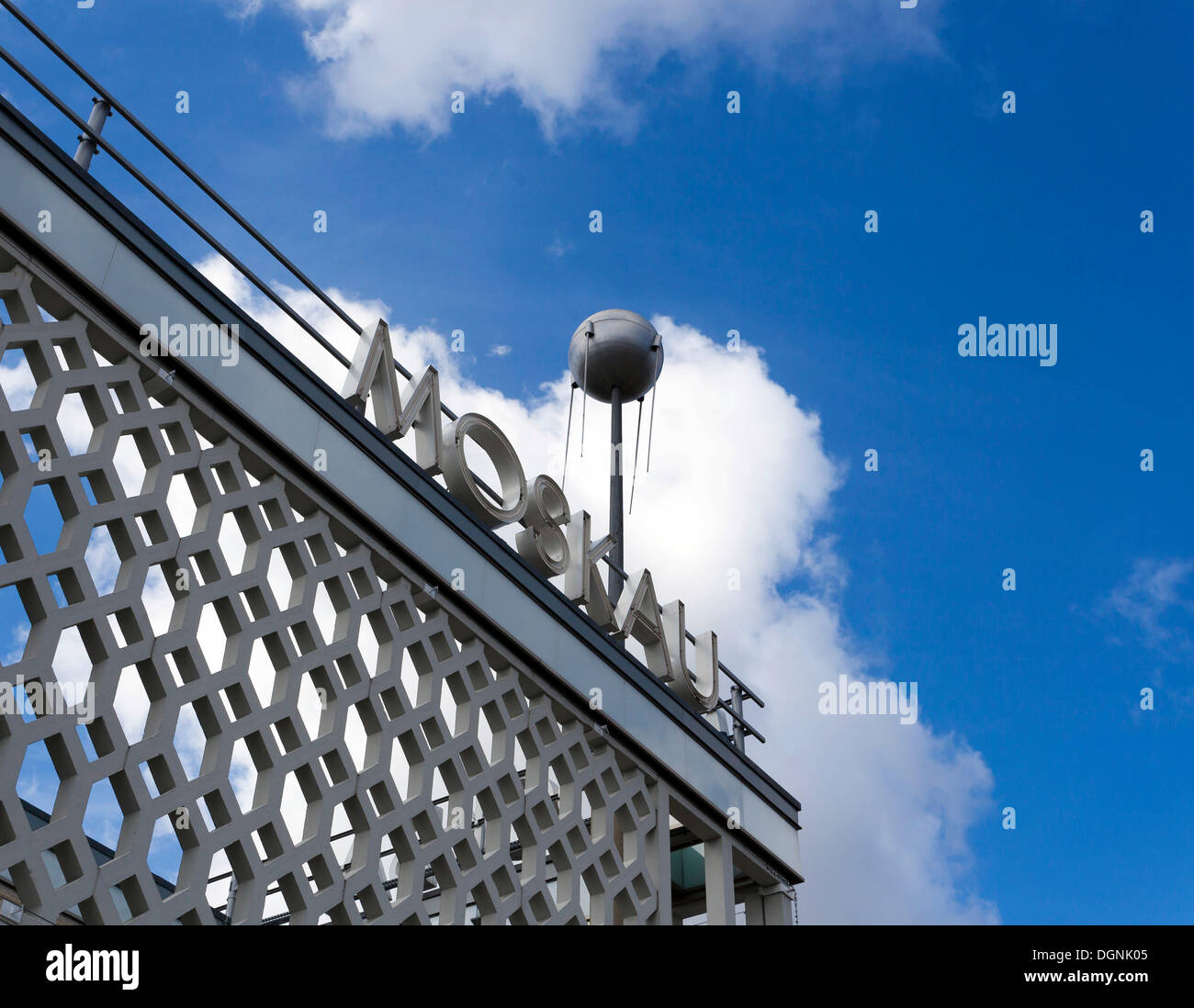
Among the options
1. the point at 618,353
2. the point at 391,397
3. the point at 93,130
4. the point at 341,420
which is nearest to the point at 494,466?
the point at 391,397

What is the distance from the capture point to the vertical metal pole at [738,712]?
898cm

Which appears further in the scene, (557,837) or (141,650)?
(557,837)

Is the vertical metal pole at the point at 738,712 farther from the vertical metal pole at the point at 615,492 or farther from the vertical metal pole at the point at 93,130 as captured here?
the vertical metal pole at the point at 93,130

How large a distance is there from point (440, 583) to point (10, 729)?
104 inches

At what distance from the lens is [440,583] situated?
655 centimetres

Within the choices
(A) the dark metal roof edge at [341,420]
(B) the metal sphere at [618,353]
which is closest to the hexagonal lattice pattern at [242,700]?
(A) the dark metal roof edge at [341,420]

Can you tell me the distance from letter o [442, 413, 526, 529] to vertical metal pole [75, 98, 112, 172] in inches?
98.7

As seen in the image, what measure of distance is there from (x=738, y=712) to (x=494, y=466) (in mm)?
2980

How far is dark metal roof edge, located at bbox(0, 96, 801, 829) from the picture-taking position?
519cm

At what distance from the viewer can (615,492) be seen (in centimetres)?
1055

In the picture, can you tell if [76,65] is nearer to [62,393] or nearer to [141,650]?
[62,393]

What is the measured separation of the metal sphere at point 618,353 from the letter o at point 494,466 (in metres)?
3.97
